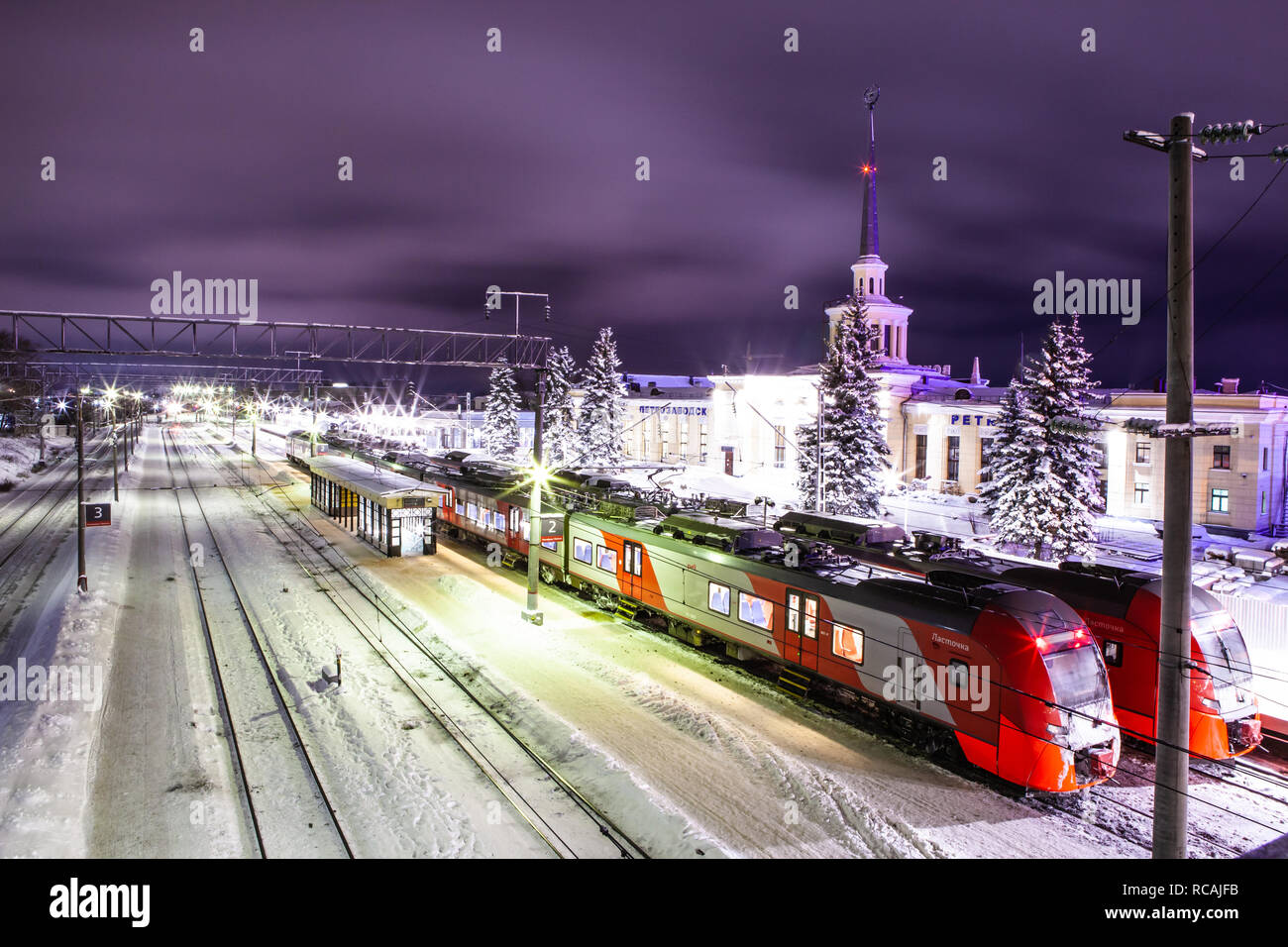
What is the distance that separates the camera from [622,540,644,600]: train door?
20.7 metres

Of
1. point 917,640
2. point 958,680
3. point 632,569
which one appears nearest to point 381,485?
point 632,569

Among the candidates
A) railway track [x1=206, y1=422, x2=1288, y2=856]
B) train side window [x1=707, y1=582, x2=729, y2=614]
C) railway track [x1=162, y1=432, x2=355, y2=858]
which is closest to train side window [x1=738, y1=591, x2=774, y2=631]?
train side window [x1=707, y1=582, x2=729, y2=614]

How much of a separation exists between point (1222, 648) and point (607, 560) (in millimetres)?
14289

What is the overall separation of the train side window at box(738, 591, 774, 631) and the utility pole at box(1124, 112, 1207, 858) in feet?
29.2

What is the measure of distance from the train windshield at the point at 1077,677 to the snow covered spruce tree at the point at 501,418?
58.8 meters

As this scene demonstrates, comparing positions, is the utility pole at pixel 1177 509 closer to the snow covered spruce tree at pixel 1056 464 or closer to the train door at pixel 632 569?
the train door at pixel 632 569

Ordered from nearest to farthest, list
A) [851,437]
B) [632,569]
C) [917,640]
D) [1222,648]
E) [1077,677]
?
[1077,677] → [917,640] → [1222,648] → [632,569] → [851,437]

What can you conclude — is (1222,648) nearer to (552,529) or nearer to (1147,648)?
(1147,648)

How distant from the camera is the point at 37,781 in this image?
39.2 ft

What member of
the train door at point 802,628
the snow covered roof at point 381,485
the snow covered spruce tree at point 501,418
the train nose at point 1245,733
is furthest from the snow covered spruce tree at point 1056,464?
the snow covered spruce tree at point 501,418

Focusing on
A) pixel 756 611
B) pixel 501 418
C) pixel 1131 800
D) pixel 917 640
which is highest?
pixel 501 418

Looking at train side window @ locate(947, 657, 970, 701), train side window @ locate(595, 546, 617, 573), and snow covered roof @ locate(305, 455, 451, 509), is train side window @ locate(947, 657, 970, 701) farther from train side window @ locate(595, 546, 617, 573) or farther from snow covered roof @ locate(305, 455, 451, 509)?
snow covered roof @ locate(305, 455, 451, 509)

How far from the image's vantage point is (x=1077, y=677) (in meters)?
12.1

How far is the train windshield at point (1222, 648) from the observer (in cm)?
1323
